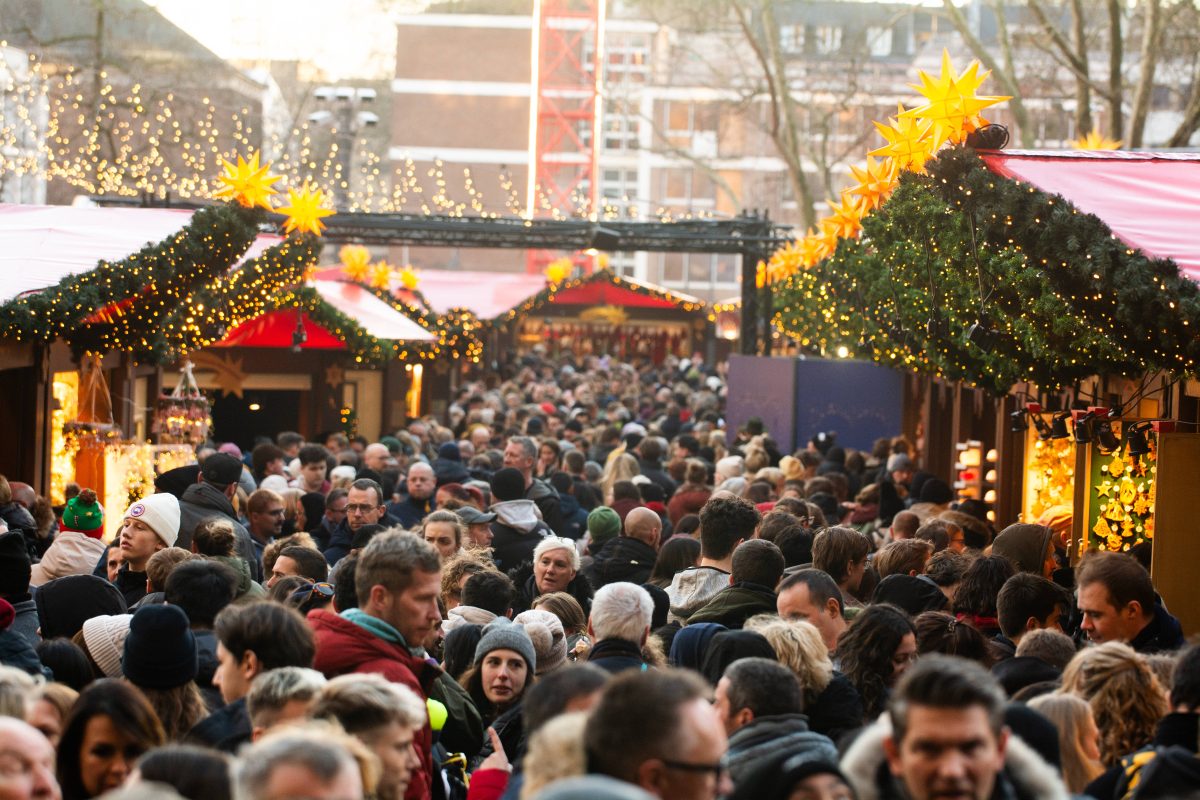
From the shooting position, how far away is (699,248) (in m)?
26.0

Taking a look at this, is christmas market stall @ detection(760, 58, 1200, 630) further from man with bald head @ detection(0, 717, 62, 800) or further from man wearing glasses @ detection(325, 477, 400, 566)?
man with bald head @ detection(0, 717, 62, 800)

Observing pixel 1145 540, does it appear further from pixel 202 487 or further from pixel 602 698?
pixel 602 698

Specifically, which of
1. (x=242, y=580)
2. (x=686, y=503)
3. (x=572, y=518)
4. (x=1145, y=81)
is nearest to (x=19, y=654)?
(x=242, y=580)

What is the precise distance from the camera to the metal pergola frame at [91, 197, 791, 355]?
81.3 ft

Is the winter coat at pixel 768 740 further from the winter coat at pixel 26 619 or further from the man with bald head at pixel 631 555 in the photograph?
the man with bald head at pixel 631 555

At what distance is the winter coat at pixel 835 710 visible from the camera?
223 inches

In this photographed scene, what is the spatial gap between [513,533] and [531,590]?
173cm

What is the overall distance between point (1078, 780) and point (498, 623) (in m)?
2.43

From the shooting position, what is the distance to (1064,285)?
8.07 m

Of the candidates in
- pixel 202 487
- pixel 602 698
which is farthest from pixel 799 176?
pixel 602 698

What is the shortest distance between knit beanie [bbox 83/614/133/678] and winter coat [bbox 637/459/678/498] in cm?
828

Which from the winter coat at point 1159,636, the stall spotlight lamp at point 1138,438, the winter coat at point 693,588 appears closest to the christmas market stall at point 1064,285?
the stall spotlight lamp at point 1138,438

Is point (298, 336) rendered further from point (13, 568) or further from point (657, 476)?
point (13, 568)

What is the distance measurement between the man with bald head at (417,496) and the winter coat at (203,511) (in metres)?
2.26
